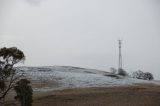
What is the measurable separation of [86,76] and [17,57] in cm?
4399

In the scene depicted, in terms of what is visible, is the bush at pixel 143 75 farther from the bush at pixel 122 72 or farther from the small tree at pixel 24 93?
the small tree at pixel 24 93

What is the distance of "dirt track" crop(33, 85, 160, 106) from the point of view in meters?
51.1

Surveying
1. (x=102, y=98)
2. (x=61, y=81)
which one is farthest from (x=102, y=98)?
(x=61, y=81)

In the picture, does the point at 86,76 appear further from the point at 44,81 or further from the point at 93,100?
the point at 93,100

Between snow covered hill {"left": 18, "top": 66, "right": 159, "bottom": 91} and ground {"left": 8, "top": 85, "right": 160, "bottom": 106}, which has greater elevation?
snow covered hill {"left": 18, "top": 66, "right": 159, "bottom": 91}

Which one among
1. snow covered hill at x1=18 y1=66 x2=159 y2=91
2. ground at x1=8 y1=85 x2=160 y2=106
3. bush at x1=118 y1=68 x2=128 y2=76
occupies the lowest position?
ground at x1=8 y1=85 x2=160 y2=106

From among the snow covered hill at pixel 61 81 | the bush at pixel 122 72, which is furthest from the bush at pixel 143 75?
the snow covered hill at pixel 61 81

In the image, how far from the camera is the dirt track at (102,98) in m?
51.1

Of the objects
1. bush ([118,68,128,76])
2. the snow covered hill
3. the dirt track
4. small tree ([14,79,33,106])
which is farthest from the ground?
bush ([118,68,128,76])

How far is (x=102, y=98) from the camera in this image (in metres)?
55.6

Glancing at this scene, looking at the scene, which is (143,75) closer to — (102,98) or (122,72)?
(122,72)

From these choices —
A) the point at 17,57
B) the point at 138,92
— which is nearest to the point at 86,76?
the point at 138,92

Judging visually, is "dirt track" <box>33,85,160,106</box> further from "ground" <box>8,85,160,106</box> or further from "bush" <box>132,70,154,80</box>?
"bush" <box>132,70,154,80</box>

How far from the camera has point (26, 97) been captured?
123ft
